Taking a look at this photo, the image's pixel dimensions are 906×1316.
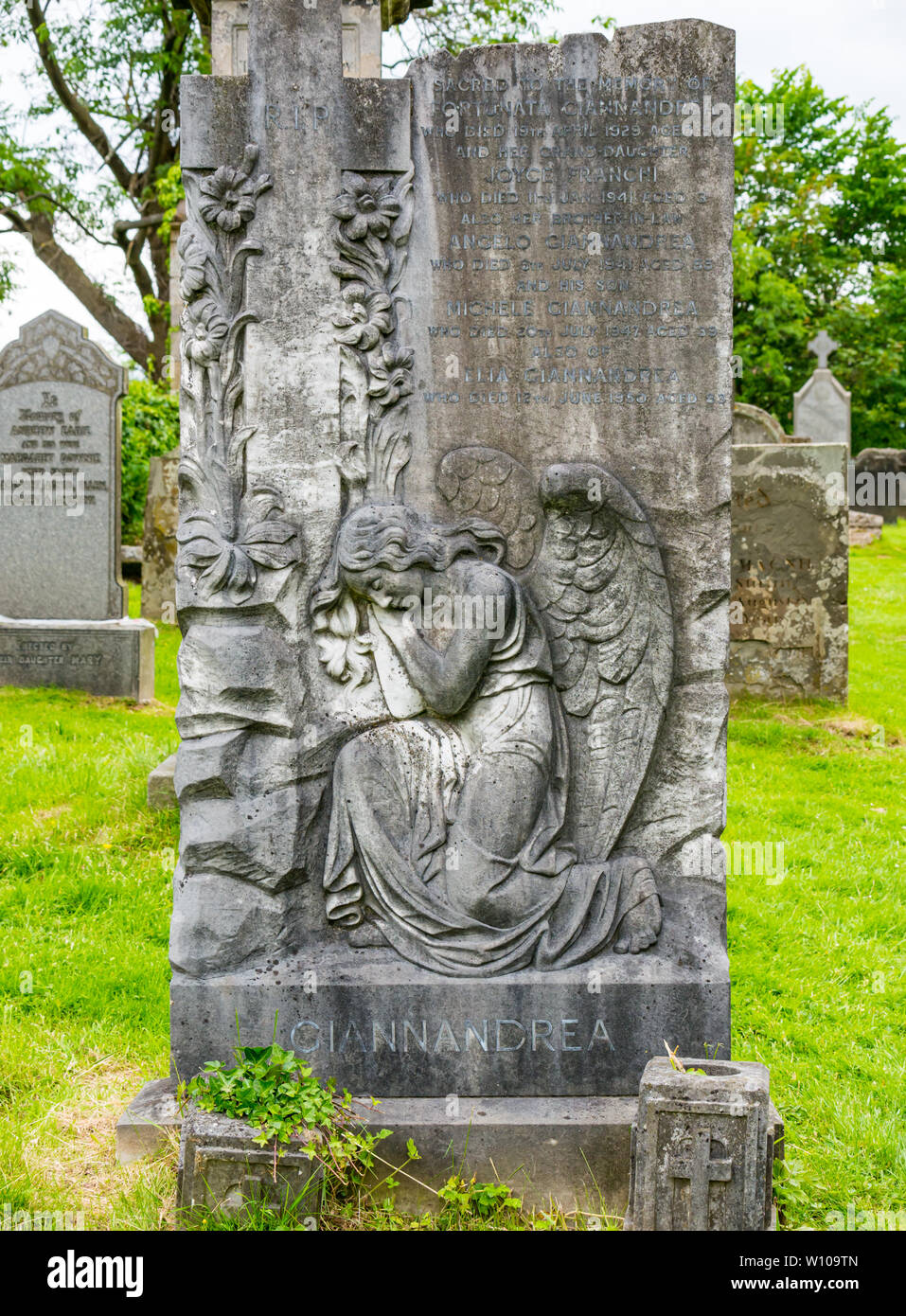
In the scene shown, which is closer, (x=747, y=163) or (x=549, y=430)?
(x=549, y=430)

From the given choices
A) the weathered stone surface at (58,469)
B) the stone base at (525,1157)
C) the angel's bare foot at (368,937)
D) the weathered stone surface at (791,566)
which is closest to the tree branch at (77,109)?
the weathered stone surface at (58,469)

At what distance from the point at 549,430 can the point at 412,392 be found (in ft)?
1.36

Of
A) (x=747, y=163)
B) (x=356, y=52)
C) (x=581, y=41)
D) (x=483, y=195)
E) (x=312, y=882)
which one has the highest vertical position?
(x=747, y=163)

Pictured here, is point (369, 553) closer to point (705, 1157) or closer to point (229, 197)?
point (229, 197)

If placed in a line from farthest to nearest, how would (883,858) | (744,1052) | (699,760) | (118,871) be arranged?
(883,858), (118,871), (744,1052), (699,760)

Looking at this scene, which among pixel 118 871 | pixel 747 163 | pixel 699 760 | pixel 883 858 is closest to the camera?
pixel 699 760

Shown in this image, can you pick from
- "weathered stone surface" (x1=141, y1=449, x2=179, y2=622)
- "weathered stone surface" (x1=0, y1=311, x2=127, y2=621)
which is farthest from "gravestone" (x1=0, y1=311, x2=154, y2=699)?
"weathered stone surface" (x1=141, y1=449, x2=179, y2=622)

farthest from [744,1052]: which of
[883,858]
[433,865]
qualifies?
[883,858]

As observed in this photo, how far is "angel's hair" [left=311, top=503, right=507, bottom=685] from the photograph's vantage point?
3.54 m

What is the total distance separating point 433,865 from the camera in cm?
361

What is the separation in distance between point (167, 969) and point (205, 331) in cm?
254

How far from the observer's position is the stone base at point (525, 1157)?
3475mm

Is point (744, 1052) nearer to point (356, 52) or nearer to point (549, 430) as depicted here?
point (549, 430)
